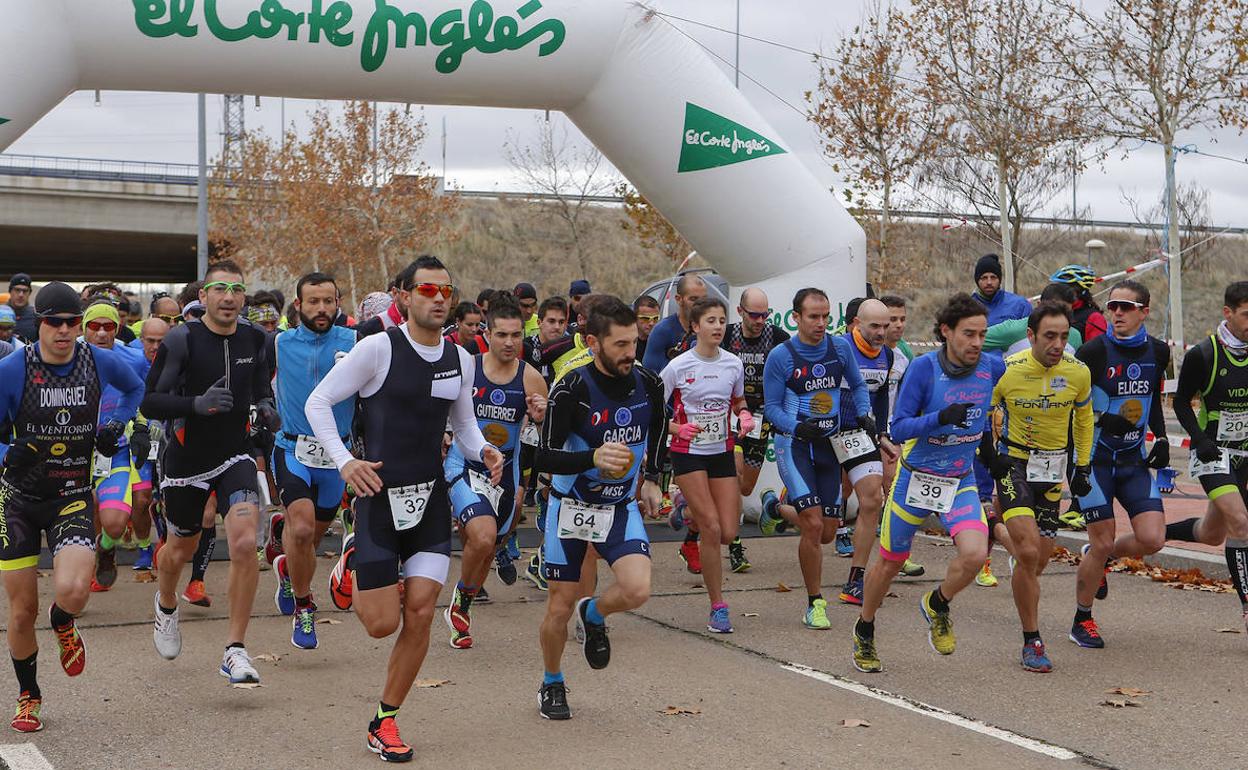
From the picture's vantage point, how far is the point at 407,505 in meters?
5.91

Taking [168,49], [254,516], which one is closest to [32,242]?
[168,49]

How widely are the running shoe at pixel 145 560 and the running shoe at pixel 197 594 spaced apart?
151cm

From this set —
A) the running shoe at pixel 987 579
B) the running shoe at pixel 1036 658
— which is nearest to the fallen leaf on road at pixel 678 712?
the running shoe at pixel 1036 658

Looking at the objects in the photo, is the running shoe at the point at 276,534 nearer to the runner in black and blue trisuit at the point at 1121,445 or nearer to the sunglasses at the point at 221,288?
the sunglasses at the point at 221,288

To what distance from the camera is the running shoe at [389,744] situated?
18.7 ft

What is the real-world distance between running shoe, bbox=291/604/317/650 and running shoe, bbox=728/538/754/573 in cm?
388

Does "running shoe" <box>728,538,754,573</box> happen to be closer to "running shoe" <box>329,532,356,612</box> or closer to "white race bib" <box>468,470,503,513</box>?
"white race bib" <box>468,470,503,513</box>

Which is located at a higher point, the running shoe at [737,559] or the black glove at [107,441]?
the black glove at [107,441]

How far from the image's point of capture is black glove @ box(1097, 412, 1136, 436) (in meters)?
8.09

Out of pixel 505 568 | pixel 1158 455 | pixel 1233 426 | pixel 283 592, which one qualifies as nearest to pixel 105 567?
pixel 283 592

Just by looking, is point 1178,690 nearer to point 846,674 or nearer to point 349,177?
point 846,674

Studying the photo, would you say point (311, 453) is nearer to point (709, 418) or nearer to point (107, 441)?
point (107, 441)

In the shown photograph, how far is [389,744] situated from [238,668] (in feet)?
4.75

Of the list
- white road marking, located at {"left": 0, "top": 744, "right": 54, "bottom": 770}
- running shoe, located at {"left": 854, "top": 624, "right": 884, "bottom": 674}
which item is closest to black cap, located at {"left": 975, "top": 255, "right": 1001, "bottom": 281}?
running shoe, located at {"left": 854, "top": 624, "right": 884, "bottom": 674}
